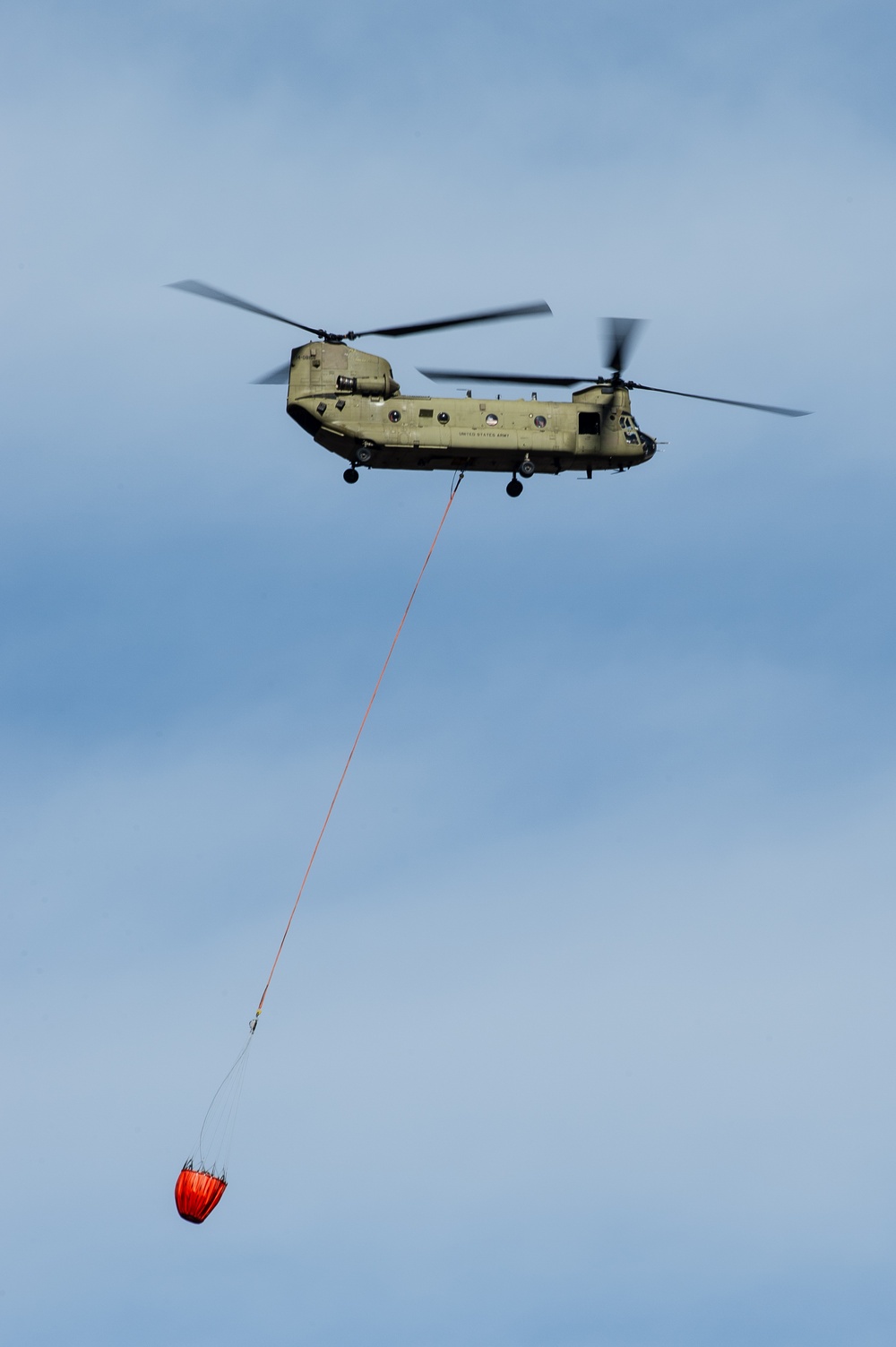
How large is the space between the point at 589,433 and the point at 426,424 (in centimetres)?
536

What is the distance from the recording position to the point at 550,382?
72.3 m

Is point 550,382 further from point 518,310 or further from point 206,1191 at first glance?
point 206,1191

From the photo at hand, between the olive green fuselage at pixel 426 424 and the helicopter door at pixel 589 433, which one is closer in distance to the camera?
the olive green fuselage at pixel 426 424

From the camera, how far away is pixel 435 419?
229ft

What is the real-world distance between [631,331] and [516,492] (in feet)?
20.0

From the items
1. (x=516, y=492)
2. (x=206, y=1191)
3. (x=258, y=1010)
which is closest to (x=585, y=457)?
(x=516, y=492)

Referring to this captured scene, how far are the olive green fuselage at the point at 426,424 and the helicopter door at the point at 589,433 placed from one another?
3 centimetres

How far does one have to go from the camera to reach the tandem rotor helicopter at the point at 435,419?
69.0 metres

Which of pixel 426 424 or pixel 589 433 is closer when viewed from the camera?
pixel 426 424

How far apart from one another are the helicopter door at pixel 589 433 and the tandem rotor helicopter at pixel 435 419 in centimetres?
3

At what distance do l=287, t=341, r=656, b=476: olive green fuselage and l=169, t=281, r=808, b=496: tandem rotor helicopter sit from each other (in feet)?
0.09

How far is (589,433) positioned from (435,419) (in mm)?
5069

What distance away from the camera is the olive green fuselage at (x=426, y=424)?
6906cm

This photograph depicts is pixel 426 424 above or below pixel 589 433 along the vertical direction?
above
